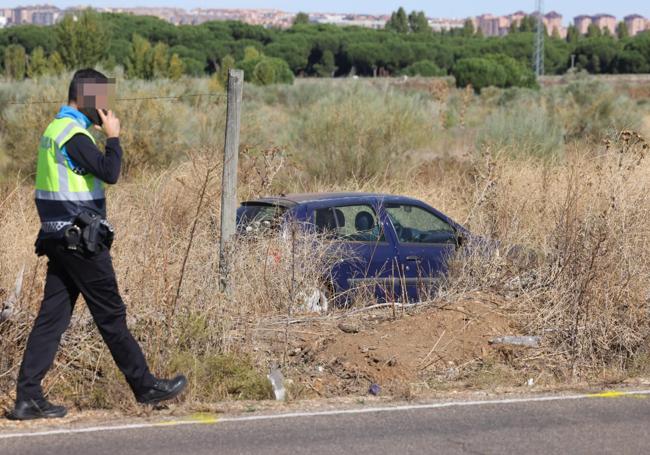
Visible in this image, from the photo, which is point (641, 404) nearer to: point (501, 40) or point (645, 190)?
point (645, 190)

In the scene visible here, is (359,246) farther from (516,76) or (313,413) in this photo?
(516,76)

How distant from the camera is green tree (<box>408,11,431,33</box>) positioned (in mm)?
147625

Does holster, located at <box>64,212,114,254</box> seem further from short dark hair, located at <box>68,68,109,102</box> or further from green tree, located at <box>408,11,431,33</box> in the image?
green tree, located at <box>408,11,431,33</box>

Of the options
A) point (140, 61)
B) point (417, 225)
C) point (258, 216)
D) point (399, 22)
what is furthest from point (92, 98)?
point (399, 22)

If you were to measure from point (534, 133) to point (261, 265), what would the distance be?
557 inches

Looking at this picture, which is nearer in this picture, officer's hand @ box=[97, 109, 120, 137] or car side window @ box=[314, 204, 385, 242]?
officer's hand @ box=[97, 109, 120, 137]

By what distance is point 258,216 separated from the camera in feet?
38.5

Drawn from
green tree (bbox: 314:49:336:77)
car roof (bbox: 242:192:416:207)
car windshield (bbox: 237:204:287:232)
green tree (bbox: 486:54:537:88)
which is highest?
car roof (bbox: 242:192:416:207)

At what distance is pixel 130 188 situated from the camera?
50.8 feet

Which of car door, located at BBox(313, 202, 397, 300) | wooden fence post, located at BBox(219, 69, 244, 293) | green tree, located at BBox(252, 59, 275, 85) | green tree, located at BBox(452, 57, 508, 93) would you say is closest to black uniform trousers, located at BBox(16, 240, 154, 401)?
wooden fence post, located at BBox(219, 69, 244, 293)

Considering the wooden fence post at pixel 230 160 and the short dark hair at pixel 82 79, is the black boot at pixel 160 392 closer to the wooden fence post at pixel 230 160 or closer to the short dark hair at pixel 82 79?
the short dark hair at pixel 82 79

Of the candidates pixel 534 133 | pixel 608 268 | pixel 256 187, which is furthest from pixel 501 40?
pixel 608 268

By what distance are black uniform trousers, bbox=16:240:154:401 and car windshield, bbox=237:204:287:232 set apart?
3895mm

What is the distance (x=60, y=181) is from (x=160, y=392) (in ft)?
4.81
